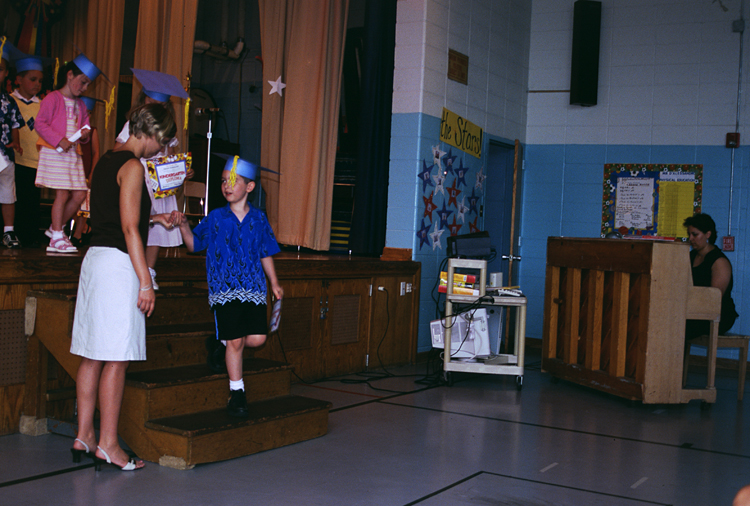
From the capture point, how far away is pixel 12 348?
3.39m

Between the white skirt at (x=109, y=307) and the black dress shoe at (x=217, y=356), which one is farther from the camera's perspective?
the black dress shoe at (x=217, y=356)

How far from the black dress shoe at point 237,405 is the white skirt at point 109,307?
0.62 metres

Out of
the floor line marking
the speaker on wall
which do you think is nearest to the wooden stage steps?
the floor line marking

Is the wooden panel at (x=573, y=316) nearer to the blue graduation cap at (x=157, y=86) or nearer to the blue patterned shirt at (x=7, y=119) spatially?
the blue graduation cap at (x=157, y=86)

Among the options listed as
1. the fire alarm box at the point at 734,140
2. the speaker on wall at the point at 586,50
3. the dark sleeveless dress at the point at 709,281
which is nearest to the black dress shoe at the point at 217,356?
the dark sleeveless dress at the point at 709,281

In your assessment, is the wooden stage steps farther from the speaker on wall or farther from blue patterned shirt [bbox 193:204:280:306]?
the speaker on wall

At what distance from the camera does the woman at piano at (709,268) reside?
5.50 m

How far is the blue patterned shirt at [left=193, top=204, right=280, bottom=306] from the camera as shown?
3.43 meters

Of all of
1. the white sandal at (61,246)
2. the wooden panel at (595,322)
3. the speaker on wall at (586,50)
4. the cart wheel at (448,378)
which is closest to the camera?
the white sandal at (61,246)

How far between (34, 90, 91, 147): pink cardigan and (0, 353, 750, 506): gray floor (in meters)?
1.83

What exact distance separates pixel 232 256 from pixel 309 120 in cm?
309

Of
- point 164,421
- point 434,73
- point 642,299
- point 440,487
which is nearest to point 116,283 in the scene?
point 164,421

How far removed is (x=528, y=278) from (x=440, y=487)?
5.19 m

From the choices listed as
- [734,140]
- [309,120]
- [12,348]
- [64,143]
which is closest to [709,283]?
[734,140]
